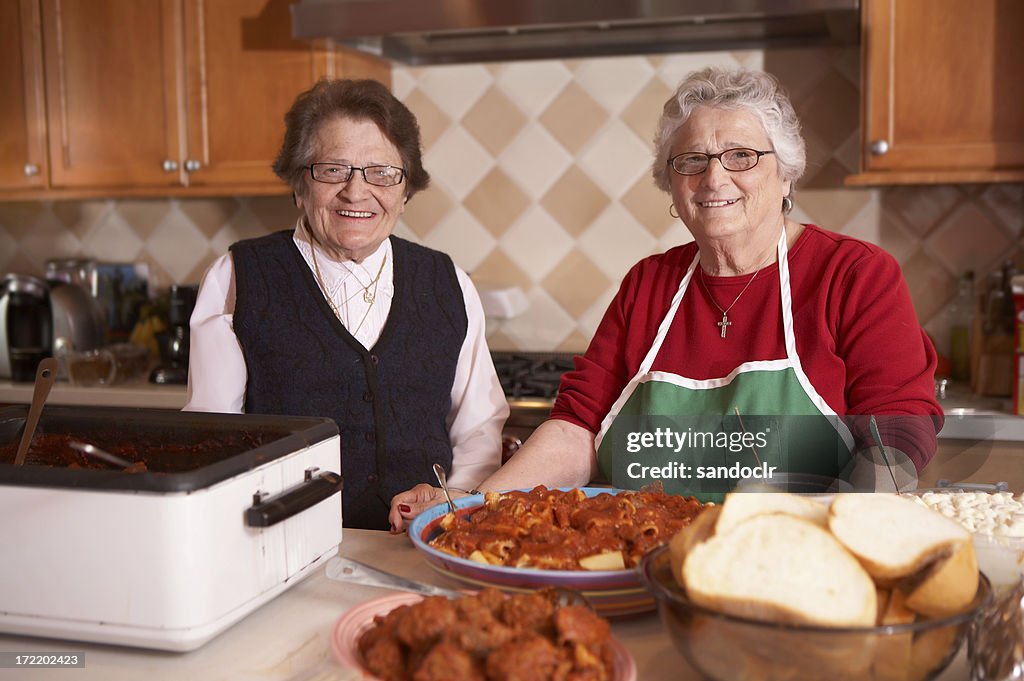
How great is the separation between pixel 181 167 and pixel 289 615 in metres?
2.30

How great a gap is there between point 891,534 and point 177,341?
2533mm

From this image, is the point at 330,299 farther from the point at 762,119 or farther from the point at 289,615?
the point at 289,615

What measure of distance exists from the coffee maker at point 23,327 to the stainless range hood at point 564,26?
3.96 ft

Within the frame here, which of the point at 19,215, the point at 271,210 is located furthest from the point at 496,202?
the point at 19,215

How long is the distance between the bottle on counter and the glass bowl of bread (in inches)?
83.6

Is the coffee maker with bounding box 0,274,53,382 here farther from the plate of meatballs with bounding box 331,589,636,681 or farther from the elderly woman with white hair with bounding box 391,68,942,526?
the plate of meatballs with bounding box 331,589,636,681

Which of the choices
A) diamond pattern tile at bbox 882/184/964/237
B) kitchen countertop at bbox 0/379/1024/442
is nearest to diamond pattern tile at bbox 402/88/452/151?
kitchen countertop at bbox 0/379/1024/442

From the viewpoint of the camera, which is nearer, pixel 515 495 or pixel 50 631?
pixel 50 631

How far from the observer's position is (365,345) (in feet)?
6.17

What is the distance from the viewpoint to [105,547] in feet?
2.80

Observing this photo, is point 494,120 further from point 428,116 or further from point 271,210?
point 271,210

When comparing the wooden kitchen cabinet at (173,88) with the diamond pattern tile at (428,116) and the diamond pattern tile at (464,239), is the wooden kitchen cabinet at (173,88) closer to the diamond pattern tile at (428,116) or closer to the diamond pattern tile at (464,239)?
the diamond pattern tile at (428,116)

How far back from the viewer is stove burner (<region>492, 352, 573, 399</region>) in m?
2.54

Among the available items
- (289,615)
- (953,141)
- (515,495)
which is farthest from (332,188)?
(953,141)
